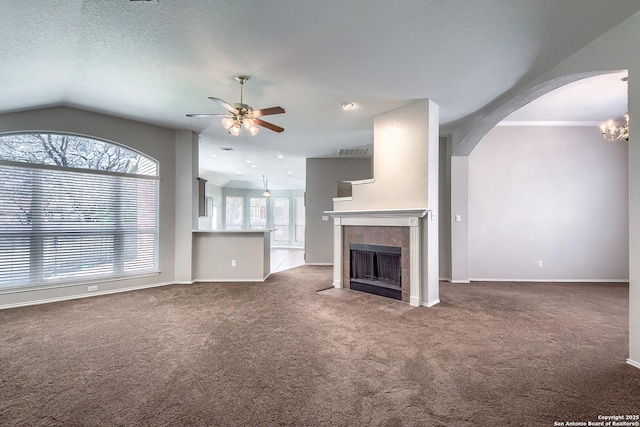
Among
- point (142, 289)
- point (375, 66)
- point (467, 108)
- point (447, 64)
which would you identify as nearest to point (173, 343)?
point (142, 289)

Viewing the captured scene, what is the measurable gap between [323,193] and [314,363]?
537 centimetres

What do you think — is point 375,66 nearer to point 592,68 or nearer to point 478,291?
point 592,68

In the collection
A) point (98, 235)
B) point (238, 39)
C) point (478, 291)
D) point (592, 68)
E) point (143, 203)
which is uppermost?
point (238, 39)

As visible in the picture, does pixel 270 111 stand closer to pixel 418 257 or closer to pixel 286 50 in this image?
pixel 286 50

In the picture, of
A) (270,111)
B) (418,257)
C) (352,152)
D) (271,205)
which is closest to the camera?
(270,111)

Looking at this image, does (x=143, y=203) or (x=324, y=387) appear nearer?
(x=324, y=387)

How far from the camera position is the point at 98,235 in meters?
4.30

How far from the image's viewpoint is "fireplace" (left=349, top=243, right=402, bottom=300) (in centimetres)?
407

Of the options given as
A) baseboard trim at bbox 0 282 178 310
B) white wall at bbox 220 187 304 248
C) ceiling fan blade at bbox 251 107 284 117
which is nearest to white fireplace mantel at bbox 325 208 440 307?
ceiling fan blade at bbox 251 107 284 117

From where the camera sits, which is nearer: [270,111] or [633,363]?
[633,363]

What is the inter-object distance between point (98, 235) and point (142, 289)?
114 centimetres

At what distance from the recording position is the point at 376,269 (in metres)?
4.38

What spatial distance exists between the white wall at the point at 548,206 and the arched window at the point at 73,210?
6381 millimetres

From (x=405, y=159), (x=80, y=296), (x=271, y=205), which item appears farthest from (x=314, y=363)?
(x=271, y=205)
